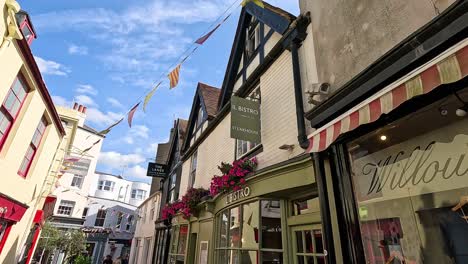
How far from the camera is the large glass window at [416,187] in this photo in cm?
274

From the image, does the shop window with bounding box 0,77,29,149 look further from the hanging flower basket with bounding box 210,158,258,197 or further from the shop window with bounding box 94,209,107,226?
the shop window with bounding box 94,209,107,226

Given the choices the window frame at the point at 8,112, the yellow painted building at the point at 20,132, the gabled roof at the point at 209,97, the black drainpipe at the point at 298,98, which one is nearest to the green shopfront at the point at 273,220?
the black drainpipe at the point at 298,98

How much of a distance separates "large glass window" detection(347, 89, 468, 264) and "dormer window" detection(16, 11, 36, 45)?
911 centimetres

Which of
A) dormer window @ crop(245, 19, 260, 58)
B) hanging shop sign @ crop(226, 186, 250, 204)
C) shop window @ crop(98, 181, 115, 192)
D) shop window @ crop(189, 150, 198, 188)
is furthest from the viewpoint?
shop window @ crop(98, 181, 115, 192)

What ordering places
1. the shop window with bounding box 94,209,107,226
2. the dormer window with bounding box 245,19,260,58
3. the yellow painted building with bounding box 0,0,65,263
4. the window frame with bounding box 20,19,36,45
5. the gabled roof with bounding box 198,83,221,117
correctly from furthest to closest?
1. the shop window with bounding box 94,209,107,226
2. the gabled roof with bounding box 198,83,221,117
3. the dormer window with bounding box 245,19,260,58
4. the window frame with bounding box 20,19,36,45
5. the yellow painted building with bounding box 0,0,65,263

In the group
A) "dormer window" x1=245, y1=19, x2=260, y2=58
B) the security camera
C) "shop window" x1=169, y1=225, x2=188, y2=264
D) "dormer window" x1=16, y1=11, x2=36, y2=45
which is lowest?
"shop window" x1=169, y1=225, x2=188, y2=264

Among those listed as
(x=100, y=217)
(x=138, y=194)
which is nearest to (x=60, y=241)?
(x=100, y=217)

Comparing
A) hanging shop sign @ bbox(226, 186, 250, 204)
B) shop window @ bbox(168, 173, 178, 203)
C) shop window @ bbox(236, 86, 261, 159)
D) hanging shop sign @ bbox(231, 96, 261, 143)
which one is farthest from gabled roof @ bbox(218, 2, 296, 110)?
shop window @ bbox(168, 173, 178, 203)

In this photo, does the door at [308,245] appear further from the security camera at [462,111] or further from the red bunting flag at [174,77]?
the red bunting flag at [174,77]

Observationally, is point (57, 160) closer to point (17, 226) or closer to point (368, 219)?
point (17, 226)

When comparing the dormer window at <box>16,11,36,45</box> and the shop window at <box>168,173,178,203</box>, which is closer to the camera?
the dormer window at <box>16,11,36,45</box>

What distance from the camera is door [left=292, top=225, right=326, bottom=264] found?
14.3 ft

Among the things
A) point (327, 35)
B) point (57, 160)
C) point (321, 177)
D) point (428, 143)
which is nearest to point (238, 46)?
point (327, 35)

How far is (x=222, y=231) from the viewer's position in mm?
7391
